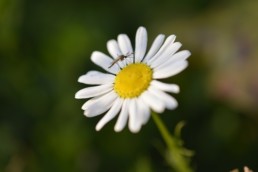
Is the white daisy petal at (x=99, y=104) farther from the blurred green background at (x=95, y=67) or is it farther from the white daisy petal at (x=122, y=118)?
the blurred green background at (x=95, y=67)

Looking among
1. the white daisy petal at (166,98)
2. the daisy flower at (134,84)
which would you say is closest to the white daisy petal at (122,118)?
the daisy flower at (134,84)

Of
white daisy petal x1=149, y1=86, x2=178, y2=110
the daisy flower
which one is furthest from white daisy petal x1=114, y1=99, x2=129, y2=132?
white daisy petal x1=149, y1=86, x2=178, y2=110

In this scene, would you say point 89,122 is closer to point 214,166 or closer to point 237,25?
point 214,166

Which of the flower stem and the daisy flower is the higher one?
the daisy flower

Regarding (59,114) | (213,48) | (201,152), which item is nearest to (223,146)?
(201,152)

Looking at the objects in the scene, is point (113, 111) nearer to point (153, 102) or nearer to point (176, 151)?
point (153, 102)

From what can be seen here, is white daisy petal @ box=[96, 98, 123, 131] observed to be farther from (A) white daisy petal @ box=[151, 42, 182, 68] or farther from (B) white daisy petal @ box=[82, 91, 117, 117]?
(A) white daisy petal @ box=[151, 42, 182, 68]
